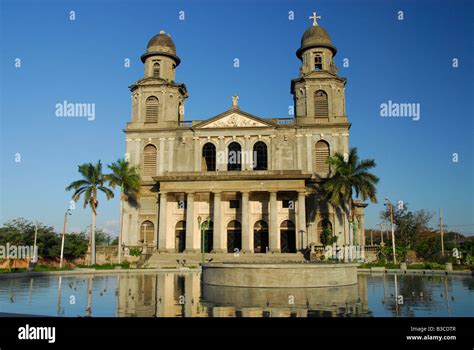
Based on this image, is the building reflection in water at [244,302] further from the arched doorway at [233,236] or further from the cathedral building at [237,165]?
the arched doorway at [233,236]

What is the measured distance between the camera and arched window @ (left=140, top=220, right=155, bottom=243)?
47.5 m

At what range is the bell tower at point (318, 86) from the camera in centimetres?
4847

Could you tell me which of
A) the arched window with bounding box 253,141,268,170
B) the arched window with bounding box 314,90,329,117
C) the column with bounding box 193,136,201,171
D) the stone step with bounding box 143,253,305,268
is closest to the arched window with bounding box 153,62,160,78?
the column with bounding box 193,136,201,171

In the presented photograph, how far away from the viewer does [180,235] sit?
46.9 meters

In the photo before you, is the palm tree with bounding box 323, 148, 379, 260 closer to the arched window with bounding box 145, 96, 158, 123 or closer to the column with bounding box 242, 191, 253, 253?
Result: the column with bounding box 242, 191, 253, 253

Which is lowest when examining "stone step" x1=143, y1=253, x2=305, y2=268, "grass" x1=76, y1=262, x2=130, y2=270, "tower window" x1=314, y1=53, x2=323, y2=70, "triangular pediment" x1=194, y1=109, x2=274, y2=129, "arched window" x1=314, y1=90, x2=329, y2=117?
"grass" x1=76, y1=262, x2=130, y2=270

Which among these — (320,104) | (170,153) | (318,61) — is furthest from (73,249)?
(318,61)

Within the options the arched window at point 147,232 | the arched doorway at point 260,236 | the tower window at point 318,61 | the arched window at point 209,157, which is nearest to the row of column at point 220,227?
the arched doorway at point 260,236

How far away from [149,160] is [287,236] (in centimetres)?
1739

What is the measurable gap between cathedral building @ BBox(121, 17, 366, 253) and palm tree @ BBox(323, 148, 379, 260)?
9.83ft
